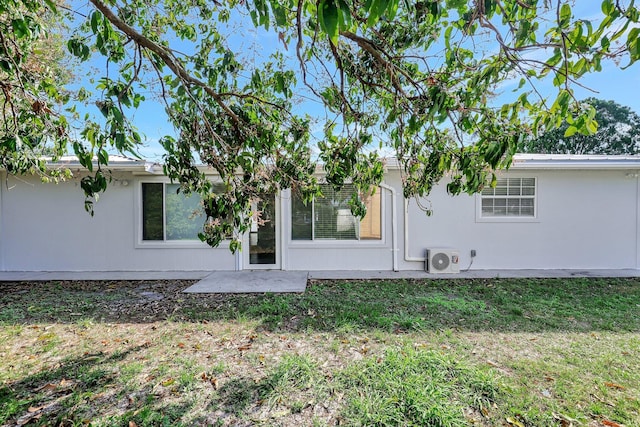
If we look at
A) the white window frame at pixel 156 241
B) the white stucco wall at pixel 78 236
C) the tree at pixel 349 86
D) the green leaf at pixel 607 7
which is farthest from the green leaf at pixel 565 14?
the white stucco wall at pixel 78 236

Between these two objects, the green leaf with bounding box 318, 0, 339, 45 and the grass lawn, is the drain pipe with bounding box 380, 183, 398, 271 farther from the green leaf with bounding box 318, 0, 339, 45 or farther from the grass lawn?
the green leaf with bounding box 318, 0, 339, 45

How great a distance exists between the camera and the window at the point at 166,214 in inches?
328

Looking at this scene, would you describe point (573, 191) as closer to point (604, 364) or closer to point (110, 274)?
point (604, 364)

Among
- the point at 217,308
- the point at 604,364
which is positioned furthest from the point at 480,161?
the point at 217,308

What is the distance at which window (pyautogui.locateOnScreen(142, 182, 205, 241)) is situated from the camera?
8.33 m

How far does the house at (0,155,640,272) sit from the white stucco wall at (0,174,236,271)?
3cm

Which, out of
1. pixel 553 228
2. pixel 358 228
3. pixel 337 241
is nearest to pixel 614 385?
pixel 358 228

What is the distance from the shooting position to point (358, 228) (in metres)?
8.41

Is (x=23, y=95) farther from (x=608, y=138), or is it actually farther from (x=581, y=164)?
(x=608, y=138)

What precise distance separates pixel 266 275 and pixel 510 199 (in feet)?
21.4

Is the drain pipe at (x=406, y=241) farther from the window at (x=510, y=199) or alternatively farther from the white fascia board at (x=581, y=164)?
the white fascia board at (x=581, y=164)

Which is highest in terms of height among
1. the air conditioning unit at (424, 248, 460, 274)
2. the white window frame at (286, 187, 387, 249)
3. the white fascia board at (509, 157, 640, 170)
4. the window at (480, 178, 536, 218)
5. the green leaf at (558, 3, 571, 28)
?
the green leaf at (558, 3, 571, 28)

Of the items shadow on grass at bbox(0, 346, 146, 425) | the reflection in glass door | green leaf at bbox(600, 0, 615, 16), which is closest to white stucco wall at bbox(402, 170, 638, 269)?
the reflection in glass door

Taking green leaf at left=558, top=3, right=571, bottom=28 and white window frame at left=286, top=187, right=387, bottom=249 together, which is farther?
white window frame at left=286, top=187, right=387, bottom=249
